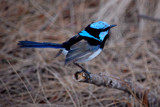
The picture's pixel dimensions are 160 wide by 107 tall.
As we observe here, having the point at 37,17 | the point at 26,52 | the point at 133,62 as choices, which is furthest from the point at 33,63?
the point at 133,62

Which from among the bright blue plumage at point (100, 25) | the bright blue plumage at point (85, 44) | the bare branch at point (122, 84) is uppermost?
the bright blue plumage at point (100, 25)

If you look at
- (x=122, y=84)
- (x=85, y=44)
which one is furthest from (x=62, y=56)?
(x=122, y=84)

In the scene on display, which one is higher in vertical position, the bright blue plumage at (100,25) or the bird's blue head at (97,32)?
the bright blue plumage at (100,25)

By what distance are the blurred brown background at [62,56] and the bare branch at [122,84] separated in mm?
118

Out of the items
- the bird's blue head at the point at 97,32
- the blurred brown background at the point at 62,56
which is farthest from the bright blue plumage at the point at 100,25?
the blurred brown background at the point at 62,56

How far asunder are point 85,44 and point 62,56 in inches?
60.6

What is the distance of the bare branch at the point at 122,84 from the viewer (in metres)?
2.12

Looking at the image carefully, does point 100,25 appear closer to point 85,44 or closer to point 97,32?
point 97,32

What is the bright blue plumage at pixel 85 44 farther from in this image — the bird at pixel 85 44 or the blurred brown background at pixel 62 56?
the blurred brown background at pixel 62 56

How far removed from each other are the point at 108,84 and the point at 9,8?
318 centimetres

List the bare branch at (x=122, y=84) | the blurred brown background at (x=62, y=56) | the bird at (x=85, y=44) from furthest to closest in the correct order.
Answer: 1. the blurred brown background at (x=62, y=56)
2. the bird at (x=85, y=44)
3. the bare branch at (x=122, y=84)

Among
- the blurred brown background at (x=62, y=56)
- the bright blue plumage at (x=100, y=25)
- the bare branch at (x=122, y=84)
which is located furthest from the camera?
the blurred brown background at (x=62, y=56)

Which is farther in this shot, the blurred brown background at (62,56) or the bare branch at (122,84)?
the blurred brown background at (62,56)

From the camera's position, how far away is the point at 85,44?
2.39 metres
